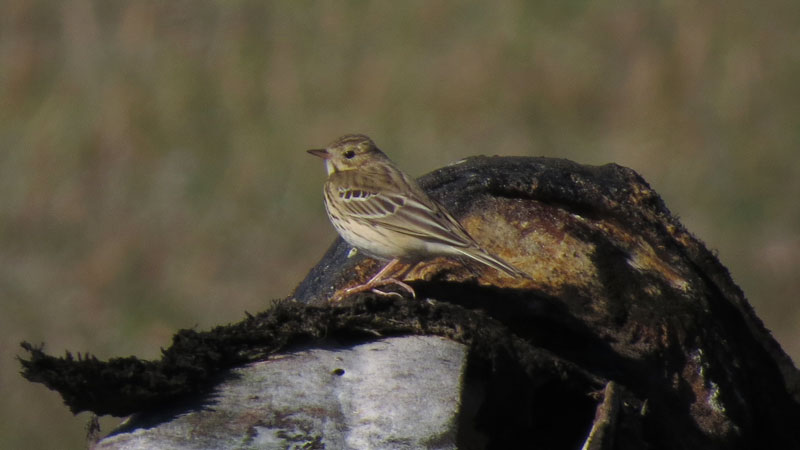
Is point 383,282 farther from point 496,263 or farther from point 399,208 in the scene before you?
point 399,208

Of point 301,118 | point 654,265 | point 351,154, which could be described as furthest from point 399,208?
point 301,118

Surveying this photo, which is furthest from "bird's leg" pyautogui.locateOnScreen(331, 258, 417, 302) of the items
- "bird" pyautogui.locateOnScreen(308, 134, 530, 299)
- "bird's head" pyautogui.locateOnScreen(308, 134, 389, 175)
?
"bird's head" pyautogui.locateOnScreen(308, 134, 389, 175)

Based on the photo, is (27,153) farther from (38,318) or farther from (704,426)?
(704,426)

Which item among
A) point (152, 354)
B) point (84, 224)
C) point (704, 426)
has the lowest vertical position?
point (704, 426)

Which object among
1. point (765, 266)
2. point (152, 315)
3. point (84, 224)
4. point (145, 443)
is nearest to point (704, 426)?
point (145, 443)

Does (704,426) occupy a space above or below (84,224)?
below

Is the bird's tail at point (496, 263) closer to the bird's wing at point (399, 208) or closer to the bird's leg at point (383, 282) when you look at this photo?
the bird's wing at point (399, 208)

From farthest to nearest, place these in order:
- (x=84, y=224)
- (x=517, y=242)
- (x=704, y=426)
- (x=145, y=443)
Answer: (x=84, y=224)
(x=517, y=242)
(x=704, y=426)
(x=145, y=443)

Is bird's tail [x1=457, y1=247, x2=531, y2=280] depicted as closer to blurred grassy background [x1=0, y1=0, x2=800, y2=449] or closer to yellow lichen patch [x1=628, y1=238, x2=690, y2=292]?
yellow lichen patch [x1=628, y1=238, x2=690, y2=292]
